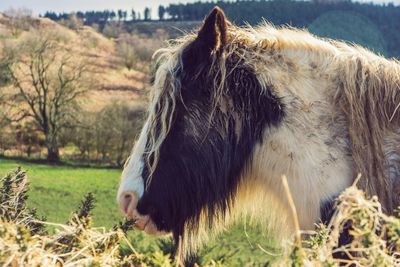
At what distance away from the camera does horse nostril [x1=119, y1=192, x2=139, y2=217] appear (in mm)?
3160

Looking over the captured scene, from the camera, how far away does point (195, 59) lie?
3.35 metres

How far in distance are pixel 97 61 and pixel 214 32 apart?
77.7 metres

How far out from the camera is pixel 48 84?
4844cm

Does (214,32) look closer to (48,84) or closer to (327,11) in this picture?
(48,84)

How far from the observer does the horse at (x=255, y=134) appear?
3.09 m

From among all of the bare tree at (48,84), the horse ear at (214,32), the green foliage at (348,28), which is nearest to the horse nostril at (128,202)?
the horse ear at (214,32)

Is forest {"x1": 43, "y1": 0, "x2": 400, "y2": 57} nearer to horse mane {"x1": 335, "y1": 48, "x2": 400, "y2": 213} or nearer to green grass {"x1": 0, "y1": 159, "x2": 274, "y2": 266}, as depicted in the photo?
green grass {"x1": 0, "y1": 159, "x2": 274, "y2": 266}

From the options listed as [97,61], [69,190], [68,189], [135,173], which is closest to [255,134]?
[135,173]

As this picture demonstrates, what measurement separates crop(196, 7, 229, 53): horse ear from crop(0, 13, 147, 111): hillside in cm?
4523

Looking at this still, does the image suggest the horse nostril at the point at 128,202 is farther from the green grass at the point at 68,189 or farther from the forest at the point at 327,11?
the forest at the point at 327,11

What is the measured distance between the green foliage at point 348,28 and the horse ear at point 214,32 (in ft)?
220

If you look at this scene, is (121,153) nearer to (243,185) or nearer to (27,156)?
(27,156)

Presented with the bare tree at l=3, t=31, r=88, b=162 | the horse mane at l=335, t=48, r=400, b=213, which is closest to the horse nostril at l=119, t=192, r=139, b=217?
the horse mane at l=335, t=48, r=400, b=213

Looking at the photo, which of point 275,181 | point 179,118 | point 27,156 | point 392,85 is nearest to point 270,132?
point 275,181
